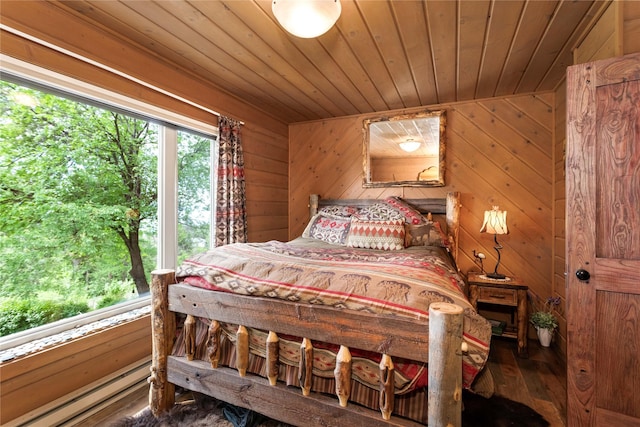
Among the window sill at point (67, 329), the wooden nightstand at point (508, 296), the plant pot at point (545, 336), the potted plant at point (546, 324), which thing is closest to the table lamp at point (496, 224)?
the wooden nightstand at point (508, 296)

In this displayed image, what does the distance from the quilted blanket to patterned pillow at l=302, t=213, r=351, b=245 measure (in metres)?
1.01

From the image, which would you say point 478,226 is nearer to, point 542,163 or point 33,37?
point 542,163

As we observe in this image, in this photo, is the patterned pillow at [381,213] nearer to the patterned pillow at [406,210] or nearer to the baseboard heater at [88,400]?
the patterned pillow at [406,210]

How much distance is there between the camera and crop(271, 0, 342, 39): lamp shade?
52.6 inches

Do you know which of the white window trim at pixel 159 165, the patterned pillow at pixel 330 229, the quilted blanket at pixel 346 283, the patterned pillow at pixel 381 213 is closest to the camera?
the quilted blanket at pixel 346 283

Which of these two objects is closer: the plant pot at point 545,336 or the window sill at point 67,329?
the window sill at point 67,329

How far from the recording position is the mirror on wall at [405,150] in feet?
9.98

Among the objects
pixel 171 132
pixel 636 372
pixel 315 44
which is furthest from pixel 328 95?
pixel 636 372

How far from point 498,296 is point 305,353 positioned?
2035 millimetres

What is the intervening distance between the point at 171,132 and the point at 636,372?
3339 mm

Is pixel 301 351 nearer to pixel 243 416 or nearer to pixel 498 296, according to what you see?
pixel 243 416

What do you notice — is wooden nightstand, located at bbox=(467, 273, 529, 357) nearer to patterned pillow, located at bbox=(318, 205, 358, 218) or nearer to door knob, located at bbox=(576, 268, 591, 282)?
door knob, located at bbox=(576, 268, 591, 282)

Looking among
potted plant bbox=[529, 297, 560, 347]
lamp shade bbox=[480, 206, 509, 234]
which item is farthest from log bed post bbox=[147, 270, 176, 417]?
potted plant bbox=[529, 297, 560, 347]

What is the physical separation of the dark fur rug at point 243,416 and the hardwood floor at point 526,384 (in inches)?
4.0
